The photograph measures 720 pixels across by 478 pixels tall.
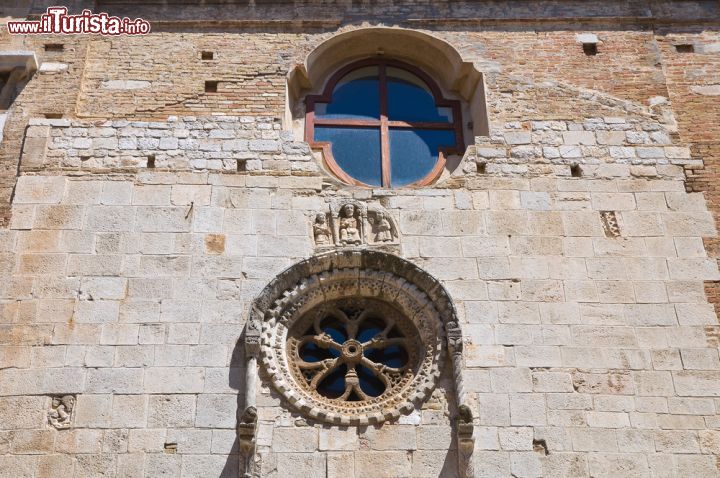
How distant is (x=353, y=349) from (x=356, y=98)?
334cm

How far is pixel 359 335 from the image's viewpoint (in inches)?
338

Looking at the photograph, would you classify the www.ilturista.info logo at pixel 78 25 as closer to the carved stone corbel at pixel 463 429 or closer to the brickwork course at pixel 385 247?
the brickwork course at pixel 385 247

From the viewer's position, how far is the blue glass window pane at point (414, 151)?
985cm

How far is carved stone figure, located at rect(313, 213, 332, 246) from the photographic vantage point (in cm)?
881

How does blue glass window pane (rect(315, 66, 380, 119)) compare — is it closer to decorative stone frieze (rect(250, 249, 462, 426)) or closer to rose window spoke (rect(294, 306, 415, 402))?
decorative stone frieze (rect(250, 249, 462, 426))

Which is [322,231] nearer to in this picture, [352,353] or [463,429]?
[352,353]

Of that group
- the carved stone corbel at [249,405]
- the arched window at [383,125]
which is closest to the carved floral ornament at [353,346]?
the carved stone corbel at [249,405]

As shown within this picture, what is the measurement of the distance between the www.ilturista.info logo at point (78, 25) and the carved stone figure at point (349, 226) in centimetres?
337

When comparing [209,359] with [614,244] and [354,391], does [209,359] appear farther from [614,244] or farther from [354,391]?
[614,244]

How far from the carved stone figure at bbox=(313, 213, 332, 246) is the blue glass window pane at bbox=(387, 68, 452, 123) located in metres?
1.86

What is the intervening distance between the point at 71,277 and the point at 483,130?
4383 millimetres

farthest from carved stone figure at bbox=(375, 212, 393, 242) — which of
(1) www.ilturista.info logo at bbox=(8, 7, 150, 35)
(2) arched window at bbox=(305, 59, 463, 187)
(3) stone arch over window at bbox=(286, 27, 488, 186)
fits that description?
(1) www.ilturista.info logo at bbox=(8, 7, 150, 35)

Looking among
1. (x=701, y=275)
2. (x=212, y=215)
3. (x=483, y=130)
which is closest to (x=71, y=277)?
(x=212, y=215)

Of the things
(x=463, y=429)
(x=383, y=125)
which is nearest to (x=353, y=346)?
(x=463, y=429)
